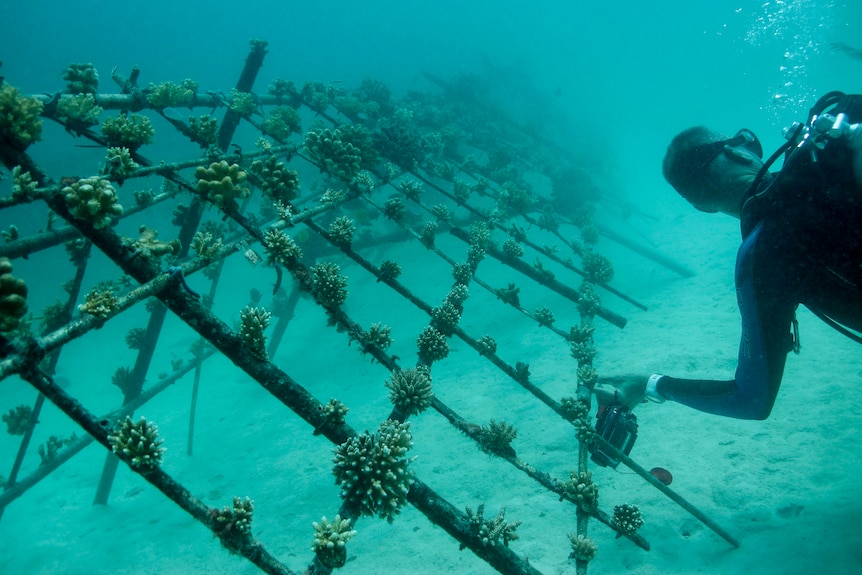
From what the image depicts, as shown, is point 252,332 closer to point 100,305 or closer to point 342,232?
point 100,305

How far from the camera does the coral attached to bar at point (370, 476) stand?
3.40 meters

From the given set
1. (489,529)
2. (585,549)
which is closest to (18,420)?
(489,529)

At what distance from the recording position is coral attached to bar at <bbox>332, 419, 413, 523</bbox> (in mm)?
3400

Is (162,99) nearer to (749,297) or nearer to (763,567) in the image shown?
(749,297)

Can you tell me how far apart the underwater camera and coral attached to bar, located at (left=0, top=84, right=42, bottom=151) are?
6.62m

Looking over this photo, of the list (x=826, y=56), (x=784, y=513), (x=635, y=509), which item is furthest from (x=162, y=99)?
(x=826, y=56)

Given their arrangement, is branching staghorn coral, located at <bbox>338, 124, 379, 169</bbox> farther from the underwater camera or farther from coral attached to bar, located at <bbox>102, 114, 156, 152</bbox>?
the underwater camera

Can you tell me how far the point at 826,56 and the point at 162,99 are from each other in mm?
91452

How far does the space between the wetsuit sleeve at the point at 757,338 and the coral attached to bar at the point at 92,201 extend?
17.5ft

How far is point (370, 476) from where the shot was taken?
341 cm

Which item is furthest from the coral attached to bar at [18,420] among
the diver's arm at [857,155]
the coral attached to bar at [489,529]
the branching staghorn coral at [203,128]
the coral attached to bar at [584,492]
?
the diver's arm at [857,155]

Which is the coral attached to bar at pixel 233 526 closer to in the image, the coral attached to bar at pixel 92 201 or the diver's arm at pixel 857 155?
the coral attached to bar at pixel 92 201

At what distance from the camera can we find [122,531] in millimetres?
8961

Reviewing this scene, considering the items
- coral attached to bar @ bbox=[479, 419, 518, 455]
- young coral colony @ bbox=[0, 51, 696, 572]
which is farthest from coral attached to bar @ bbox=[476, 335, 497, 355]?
coral attached to bar @ bbox=[479, 419, 518, 455]
